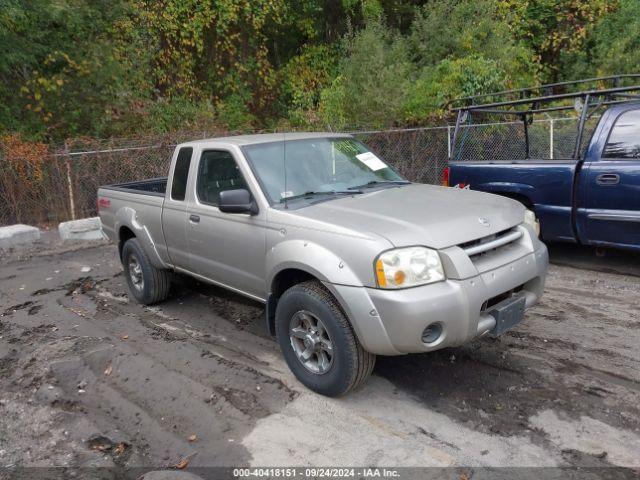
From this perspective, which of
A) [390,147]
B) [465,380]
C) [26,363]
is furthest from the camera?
[390,147]

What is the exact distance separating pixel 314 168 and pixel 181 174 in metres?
1.49

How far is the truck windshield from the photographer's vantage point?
183 inches

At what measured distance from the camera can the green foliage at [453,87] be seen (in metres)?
13.3

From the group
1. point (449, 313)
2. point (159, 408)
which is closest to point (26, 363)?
point (159, 408)

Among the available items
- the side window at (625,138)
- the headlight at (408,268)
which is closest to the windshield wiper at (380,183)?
the headlight at (408,268)

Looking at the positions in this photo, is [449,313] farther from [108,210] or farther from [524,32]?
[524,32]

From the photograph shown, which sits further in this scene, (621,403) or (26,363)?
(26,363)

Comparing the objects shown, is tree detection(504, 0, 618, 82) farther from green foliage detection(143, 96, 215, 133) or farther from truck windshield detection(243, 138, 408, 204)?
truck windshield detection(243, 138, 408, 204)

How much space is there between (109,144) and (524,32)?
13333mm

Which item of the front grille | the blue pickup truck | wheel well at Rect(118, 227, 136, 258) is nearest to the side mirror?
the front grille

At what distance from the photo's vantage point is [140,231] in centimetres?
611

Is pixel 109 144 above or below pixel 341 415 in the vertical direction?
above

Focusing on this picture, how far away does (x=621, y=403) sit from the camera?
381 cm

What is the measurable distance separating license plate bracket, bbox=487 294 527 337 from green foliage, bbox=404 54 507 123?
9.76 m
